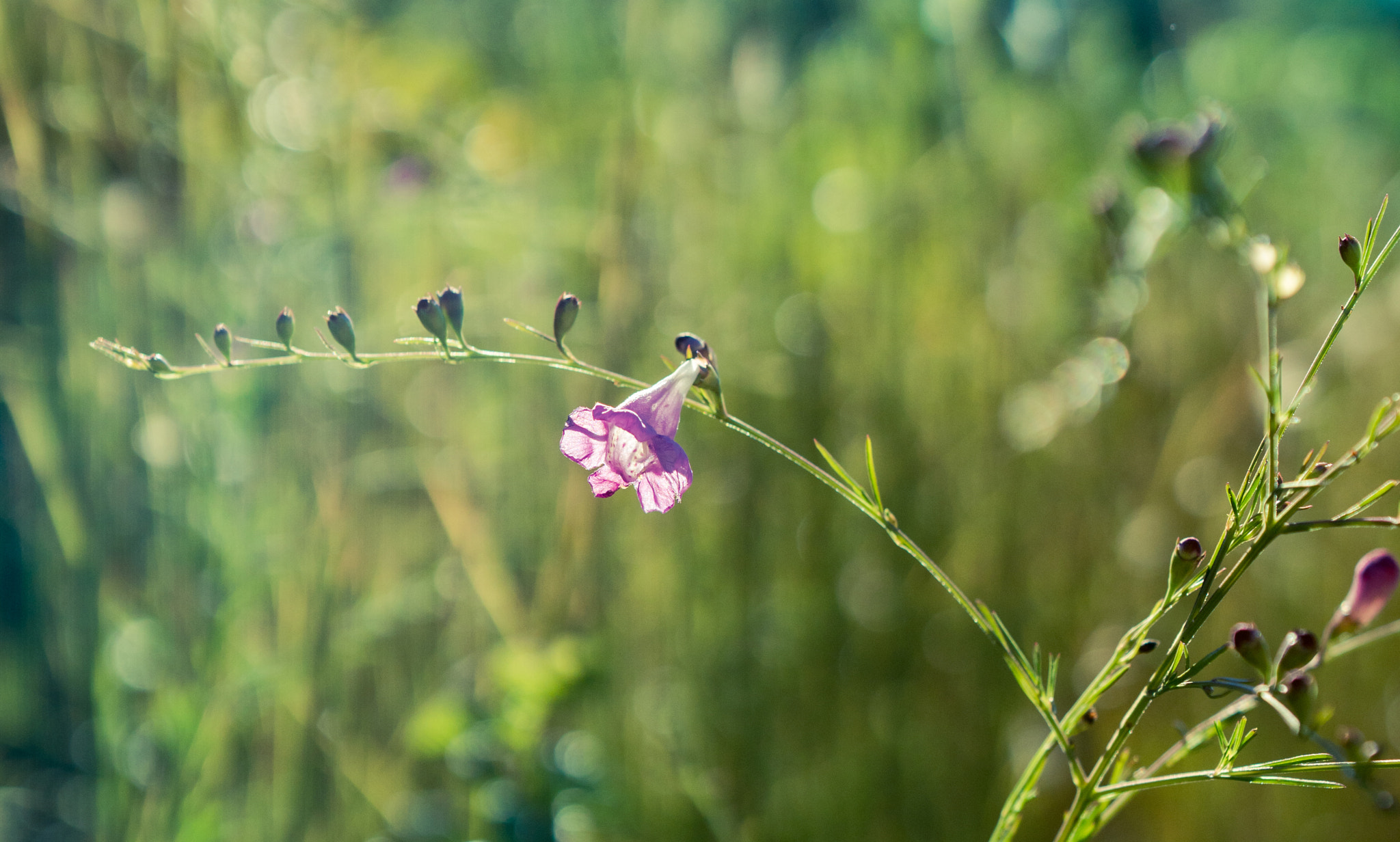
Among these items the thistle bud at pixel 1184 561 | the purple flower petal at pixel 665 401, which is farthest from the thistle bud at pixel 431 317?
the thistle bud at pixel 1184 561

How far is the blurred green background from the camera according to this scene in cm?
104

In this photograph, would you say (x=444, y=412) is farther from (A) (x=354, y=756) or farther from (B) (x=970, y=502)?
(B) (x=970, y=502)

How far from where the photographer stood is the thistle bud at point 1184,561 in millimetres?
417

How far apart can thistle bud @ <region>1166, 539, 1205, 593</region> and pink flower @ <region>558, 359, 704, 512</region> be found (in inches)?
9.4

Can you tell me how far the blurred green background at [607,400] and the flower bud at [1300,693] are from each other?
0.57m

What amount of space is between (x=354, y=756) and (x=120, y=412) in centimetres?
53

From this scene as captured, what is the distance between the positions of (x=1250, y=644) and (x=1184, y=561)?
4cm

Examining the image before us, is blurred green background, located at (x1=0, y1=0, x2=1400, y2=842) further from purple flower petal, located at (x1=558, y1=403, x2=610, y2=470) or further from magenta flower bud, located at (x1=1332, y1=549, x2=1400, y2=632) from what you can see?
magenta flower bud, located at (x1=1332, y1=549, x2=1400, y2=632)

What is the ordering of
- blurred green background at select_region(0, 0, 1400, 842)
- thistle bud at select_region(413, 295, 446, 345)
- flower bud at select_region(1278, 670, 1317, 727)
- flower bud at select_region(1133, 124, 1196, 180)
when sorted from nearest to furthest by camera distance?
flower bud at select_region(1278, 670, 1317, 727) → thistle bud at select_region(413, 295, 446, 345) → flower bud at select_region(1133, 124, 1196, 180) → blurred green background at select_region(0, 0, 1400, 842)

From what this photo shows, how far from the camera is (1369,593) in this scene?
41cm

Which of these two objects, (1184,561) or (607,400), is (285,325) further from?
(607,400)

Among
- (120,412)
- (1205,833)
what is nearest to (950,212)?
(1205,833)

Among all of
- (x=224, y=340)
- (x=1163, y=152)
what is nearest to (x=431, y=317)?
(x=224, y=340)

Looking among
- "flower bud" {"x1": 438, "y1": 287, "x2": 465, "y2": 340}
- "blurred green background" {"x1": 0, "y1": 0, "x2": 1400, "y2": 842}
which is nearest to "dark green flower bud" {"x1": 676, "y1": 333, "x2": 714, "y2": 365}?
"flower bud" {"x1": 438, "y1": 287, "x2": 465, "y2": 340}
